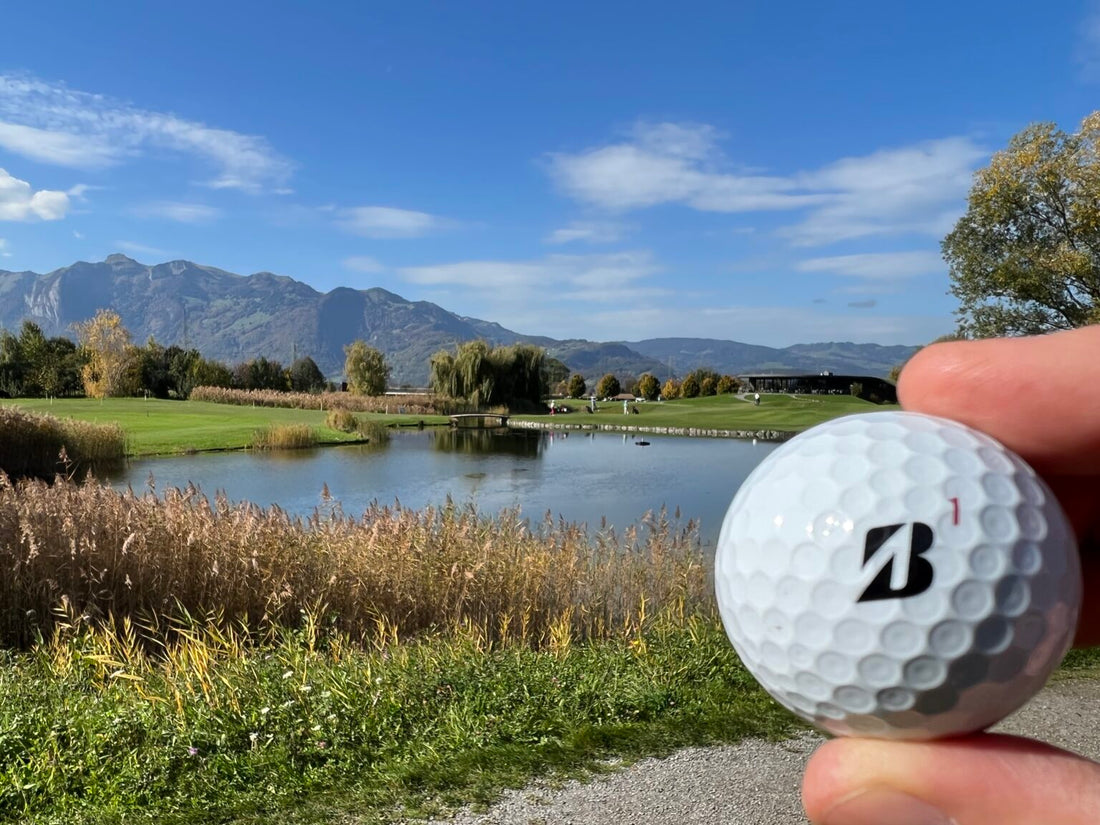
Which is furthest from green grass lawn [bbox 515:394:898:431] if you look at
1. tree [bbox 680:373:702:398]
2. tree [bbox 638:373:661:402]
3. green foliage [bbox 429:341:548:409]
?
tree [bbox 638:373:661:402]

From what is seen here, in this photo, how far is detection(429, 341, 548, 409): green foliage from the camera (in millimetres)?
56625

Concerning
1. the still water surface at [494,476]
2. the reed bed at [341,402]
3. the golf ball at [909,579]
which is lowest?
the still water surface at [494,476]

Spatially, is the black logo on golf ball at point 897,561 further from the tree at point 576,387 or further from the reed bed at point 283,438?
the tree at point 576,387

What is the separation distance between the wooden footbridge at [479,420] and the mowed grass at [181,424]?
266 centimetres

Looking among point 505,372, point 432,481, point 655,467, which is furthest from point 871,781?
point 505,372

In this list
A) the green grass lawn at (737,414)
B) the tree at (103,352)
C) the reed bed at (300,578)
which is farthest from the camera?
the tree at (103,352)

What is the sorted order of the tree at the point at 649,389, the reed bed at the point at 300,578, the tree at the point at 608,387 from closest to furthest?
1. the reed bed at the point at 300,578
2. the tree at the point at 649,389
3. the tree at the point at 608,387

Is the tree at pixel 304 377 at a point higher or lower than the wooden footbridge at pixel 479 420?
higher

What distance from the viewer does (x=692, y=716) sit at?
18.5 ft

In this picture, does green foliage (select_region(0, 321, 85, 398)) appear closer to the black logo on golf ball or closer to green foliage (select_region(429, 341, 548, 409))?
green foliage (select_region(429, 341, 548, 409))

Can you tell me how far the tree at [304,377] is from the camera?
7897 centimetres

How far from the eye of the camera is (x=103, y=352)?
4859 cm

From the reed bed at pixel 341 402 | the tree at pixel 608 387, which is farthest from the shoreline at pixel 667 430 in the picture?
the tree at pixel 608 387

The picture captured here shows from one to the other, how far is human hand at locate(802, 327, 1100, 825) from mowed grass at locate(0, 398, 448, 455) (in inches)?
1150
